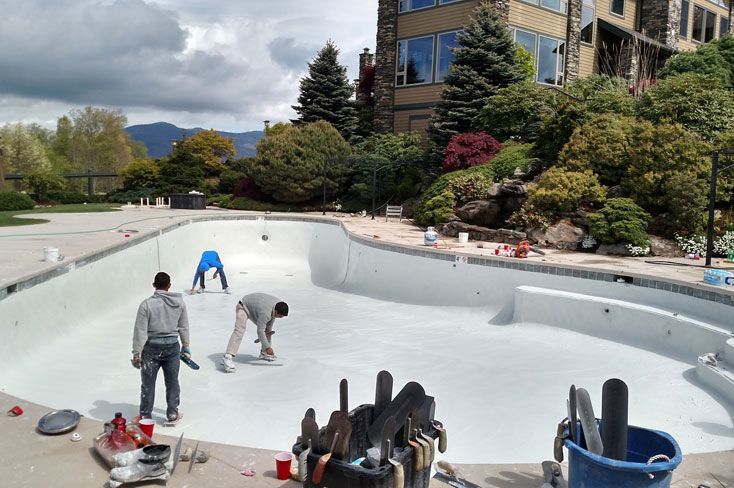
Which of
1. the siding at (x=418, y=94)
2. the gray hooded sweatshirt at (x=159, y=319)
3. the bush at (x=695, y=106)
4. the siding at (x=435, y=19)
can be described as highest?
the siding at (x=435, y=19)

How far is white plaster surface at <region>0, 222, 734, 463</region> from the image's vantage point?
19.8 feet

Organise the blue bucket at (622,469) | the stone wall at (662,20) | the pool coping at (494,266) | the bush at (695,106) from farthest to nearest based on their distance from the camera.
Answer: the stone wall at (662,20) < the bush at (695,106) < the pool coping at (494,266) < the blue bucket at (622,469)

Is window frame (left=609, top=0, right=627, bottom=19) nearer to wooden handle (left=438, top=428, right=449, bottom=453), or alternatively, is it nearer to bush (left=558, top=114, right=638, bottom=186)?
bush (left=558, top=114, right=638, bottom=186)

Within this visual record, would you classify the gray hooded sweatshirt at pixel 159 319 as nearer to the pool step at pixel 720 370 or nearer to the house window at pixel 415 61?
the pool step at pixel 720 370

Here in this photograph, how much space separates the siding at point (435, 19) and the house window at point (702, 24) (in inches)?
540

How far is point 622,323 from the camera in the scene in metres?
9.12

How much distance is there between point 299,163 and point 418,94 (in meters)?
6.00

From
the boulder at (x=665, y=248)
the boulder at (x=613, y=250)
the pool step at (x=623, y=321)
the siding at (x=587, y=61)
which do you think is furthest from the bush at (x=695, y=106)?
the siding at (x=587, y=61)

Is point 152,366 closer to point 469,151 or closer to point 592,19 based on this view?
point 469,151

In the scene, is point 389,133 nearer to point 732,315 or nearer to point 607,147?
point 607,147

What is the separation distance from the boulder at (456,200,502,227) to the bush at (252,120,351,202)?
8.07 meters

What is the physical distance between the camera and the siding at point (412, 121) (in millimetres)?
24406

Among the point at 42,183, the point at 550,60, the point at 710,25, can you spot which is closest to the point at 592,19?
the point at 550,60

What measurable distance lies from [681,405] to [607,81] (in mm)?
16110
